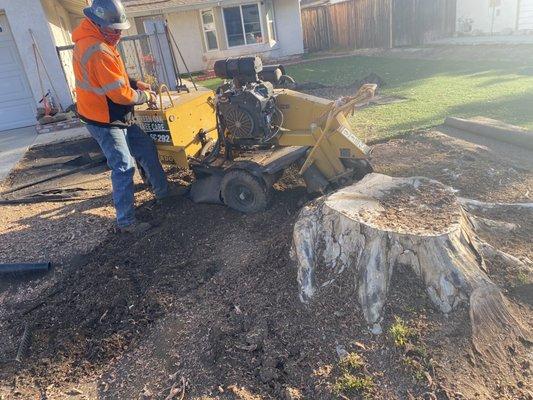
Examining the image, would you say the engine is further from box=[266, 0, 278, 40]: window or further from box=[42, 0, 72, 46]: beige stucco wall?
box=[266, 0, 278, 40]: window

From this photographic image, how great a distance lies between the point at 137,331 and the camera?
139 inches

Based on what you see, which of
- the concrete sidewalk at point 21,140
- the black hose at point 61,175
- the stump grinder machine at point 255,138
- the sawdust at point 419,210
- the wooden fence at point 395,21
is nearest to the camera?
the sawdust at point 419,210

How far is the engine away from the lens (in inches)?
198

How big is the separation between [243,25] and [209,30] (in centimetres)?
162

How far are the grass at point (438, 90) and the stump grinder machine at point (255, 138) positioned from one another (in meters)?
2.84

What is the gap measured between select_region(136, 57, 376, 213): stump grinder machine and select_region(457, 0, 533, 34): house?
18081 mm

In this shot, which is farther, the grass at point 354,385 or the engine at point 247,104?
the engine at point 247,104

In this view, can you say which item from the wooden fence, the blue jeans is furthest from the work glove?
the wooden fence

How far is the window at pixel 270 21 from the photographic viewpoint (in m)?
21.3

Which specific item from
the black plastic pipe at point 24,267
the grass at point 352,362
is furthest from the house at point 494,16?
the black plastic pipe at point 24,267

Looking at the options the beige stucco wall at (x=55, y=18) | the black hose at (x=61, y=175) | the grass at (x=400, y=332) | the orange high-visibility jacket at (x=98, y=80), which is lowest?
the grass at (x=400, y=332)

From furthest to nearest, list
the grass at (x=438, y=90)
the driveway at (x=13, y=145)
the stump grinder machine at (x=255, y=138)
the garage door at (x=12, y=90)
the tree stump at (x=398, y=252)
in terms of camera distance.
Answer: the garage door at (x=12, y=90), the driveway at (x=13, y=145), the grass at (x=438, y=90), the stump grinder machine at (x=255, y=138), the tree stump at (x=398, y=252)

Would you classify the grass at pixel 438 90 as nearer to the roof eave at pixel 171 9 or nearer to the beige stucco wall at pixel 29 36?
the roof eave at pixel 171 9

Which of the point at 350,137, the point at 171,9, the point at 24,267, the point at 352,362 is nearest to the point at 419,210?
the point at 352,362
